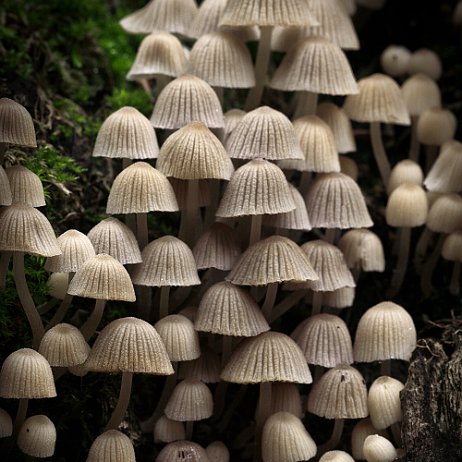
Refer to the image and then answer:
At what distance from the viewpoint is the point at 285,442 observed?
2.76m

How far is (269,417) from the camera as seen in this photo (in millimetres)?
2912

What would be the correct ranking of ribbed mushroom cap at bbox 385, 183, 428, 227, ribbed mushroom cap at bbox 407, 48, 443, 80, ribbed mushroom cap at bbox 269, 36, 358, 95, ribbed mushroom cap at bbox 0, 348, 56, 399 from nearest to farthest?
1. ribbed mushroom cap at bbox 0, 348, 56, 399
2. ribbed mushroom cap at bbox 269, 36, 358, 95
3. ribbed mushroom cap at bbox 385, 183, 428, 227
4. ribbed mushroom cap at bbox 407, 48, 443, 80

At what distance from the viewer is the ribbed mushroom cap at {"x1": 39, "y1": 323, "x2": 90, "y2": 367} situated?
258 centimetres

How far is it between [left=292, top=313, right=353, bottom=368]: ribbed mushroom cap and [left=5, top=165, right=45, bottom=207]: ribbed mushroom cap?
1.08 meters

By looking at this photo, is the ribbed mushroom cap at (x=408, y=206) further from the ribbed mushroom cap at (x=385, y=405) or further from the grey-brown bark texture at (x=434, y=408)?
the ribbed mushroom cap at (x=385, y=405)

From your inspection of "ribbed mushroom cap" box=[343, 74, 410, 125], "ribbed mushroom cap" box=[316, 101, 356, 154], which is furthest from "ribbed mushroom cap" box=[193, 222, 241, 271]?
"ribbed mushroom cap" box=[343, 74, 410, 125]

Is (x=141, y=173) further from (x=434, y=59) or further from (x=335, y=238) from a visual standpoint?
(x=434, y=59)

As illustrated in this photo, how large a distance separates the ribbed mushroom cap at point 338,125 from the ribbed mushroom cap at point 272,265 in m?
0.73

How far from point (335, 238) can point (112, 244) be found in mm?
1129

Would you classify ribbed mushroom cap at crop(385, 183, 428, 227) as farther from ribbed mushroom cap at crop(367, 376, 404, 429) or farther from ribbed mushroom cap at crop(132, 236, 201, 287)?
ribbed mushroom cap at crop(132, 236, 201, 287)

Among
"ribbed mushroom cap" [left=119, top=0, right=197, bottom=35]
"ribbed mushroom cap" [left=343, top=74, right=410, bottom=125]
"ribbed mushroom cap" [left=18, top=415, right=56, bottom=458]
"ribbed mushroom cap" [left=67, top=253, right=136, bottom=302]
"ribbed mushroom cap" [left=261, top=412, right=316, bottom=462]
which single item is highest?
"ribbed mushroom cap" [left=119, top=0, right=197, bottom=35]

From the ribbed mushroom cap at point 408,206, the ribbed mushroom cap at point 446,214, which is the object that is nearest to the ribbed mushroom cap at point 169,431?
the ribbed mushroom cap at point 408,206

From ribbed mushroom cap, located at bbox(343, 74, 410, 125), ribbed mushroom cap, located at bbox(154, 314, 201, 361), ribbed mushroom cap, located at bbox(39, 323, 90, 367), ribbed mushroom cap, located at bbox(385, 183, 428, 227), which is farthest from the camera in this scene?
ribbed mushroom cap, located at bbox(343, 74, 410, 125)

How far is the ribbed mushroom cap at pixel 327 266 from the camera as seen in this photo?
3062mm
